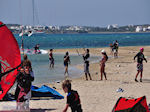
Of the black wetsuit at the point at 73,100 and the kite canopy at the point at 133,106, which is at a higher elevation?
the black wetsuit at the point at 73,100

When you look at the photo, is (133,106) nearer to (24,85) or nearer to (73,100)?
(73,100)

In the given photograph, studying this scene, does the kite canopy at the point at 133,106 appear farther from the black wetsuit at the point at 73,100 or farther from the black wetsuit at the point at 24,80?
the black wetsuit at the point at 24,80

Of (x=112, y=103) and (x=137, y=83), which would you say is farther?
(x=137, y=83)

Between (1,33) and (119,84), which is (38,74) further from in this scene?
(1,33)

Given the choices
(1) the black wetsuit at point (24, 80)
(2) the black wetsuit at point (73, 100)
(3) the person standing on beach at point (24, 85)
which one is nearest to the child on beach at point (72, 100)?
(2) the black wetsuit at point (73, 100)

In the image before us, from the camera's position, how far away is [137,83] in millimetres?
15227

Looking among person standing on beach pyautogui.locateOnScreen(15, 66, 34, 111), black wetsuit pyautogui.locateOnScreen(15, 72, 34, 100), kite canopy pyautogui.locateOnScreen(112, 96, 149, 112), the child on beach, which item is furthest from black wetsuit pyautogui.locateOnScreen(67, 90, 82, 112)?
black wetsuit pyautogui.locateOnScreen(15, 72, 34, 100)

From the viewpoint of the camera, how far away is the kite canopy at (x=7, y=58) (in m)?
8.25

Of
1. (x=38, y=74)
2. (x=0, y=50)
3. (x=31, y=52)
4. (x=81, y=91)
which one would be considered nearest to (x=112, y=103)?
(x=81, y=91)

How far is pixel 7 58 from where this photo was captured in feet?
27.2

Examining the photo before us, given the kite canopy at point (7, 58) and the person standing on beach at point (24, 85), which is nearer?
the kite canopy at point (7, 58)

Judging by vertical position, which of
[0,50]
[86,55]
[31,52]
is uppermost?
[0,50]

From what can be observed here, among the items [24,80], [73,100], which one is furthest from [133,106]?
[24,80]

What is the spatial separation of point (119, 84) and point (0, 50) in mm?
8221
